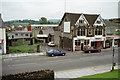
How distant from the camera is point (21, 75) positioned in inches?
491

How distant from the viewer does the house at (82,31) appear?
3403 cm

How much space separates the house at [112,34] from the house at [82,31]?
6.95 ft

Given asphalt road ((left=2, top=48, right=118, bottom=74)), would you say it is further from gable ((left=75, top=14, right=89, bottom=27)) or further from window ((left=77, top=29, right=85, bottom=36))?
gable ((left=75, top=14, right=89, bottom=27))

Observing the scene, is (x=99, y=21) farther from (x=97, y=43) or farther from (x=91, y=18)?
(x=97, y=43)

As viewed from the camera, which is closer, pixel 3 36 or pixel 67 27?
pixel 3 36

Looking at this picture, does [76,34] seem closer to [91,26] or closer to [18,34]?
[91,26]

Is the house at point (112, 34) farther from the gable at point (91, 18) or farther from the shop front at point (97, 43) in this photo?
the gable at point (91, 18)

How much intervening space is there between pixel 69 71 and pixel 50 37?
31084 mm

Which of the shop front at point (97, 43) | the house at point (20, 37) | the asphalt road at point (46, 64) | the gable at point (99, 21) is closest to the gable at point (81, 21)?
the gable at point (99, 21)

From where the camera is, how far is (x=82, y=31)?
114ft

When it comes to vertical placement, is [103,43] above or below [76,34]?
below

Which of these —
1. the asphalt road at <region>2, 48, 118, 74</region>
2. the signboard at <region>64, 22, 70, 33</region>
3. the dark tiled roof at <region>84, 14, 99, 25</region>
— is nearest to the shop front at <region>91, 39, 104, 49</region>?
the dark tiled roof at <region>84, 14, 99, 25</region>

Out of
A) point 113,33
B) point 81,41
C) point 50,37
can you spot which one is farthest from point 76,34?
point 50,37

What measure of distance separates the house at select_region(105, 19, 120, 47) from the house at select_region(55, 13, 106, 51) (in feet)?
6.95
